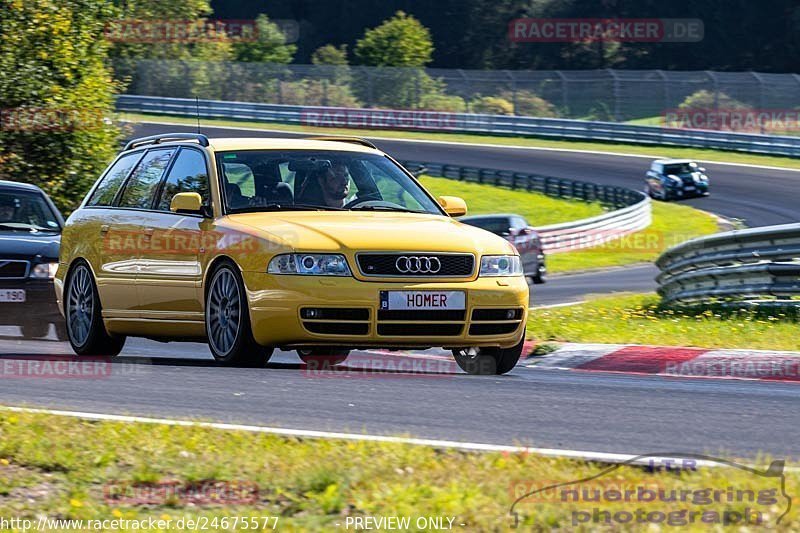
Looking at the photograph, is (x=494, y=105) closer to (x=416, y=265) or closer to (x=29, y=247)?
(x=29, y=247)

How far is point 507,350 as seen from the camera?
9.44 meters

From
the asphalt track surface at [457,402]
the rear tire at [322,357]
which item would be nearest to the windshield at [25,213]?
the asphalt track surface at [457,402]

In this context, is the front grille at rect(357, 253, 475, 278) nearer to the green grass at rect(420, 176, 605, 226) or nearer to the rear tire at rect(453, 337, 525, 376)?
the rear tire at rect(453, 337, 525, 376)

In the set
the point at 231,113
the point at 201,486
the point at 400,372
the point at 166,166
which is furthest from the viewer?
the point at 231,113

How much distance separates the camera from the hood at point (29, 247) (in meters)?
12.7

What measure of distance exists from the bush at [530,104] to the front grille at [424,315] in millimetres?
49640

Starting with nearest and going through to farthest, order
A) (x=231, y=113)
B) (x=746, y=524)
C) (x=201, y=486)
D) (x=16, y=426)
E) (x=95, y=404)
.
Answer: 1. (x=746, y=524)
2. (x=201, y=486)
3. (x=16, y=426)
4. (x=95, y=404)
5. (x=231, y=113)

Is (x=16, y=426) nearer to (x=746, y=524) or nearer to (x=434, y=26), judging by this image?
(x=746, y=524)

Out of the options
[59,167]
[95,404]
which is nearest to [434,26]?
[59,167]

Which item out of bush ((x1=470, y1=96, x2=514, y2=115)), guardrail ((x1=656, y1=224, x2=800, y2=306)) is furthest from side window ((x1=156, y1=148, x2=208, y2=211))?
bush ((x1=470, y1=96, x2=514, y2=115))

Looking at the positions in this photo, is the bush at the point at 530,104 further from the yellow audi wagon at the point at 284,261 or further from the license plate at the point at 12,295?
the yellow audi wagon at the point at 284,261

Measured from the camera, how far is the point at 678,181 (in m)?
41.2

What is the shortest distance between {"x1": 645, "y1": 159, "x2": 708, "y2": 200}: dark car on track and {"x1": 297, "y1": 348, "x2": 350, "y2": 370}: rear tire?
31691mm

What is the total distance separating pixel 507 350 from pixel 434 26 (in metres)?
80.4
